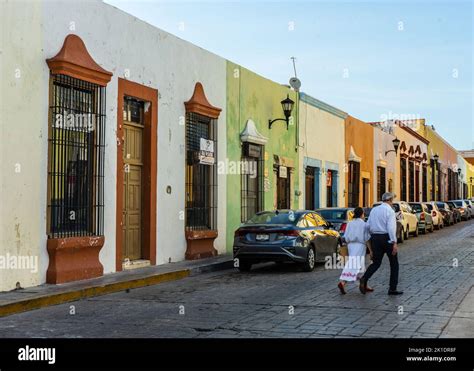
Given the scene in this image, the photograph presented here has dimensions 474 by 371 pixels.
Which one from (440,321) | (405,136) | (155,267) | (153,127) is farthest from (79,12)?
(405,136)

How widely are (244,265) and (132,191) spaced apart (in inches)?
123

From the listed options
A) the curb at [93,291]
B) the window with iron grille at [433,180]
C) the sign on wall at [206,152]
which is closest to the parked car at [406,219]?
the sign on wall at [206,152]

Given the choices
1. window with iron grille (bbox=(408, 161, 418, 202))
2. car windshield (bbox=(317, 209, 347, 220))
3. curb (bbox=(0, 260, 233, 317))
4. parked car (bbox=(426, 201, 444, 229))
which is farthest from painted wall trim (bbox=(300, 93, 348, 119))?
window with iron grille (bbox=(408, 161, 418, 202))

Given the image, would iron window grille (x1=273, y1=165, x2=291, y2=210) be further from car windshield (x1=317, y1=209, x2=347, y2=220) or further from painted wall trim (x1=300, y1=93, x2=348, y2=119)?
car windshield (x1=317, y1=209, x2=347, y2=220)

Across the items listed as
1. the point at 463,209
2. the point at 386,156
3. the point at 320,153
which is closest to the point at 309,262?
the point at 320,153

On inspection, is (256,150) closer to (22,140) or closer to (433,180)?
(22,140)

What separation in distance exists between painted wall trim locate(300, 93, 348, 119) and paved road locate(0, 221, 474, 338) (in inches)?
490

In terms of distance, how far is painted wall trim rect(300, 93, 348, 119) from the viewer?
85.3ft

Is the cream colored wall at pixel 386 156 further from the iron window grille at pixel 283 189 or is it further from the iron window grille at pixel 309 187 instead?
the iron window grille at pixel 283 189

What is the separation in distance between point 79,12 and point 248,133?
8.19 metres

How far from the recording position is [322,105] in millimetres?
27766

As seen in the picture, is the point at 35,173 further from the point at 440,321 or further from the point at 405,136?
the point at 405,136

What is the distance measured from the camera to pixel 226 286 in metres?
13.0

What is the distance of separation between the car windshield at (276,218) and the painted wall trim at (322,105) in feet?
34.5
